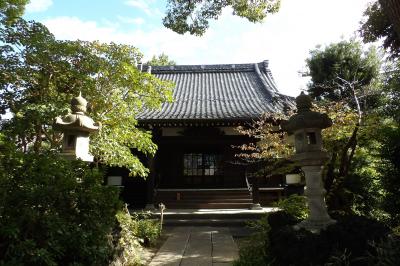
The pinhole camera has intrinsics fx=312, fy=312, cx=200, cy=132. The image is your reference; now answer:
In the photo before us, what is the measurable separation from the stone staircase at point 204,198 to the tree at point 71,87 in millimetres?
5427

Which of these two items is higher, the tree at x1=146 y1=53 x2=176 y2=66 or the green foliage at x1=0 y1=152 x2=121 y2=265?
the tree at x1=146 y1=53 x2=176 y2=66

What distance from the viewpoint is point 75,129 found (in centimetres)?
598

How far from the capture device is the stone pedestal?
4969 mm

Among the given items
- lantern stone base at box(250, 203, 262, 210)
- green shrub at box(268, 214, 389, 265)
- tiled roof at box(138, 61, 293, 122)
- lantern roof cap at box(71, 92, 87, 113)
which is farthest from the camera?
tiled roof at box(138, 61, 293, 122)

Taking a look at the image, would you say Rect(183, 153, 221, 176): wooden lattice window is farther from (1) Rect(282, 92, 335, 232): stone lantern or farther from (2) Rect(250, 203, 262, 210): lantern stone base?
(1) Rect(282, 92, 335, 232): stone lantern

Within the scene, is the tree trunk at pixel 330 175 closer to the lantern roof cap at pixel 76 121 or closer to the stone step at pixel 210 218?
the stone step at pixel 210 218

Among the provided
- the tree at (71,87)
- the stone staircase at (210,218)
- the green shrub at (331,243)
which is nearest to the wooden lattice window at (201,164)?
the stone staircase at (210,218)

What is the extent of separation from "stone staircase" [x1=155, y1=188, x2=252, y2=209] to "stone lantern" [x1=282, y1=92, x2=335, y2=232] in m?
7.78

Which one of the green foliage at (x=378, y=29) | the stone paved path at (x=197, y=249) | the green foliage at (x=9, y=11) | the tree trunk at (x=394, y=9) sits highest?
the green foliage at (x=378, y=29)

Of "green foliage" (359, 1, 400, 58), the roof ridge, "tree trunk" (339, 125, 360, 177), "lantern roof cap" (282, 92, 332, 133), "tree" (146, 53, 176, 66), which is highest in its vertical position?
"tree" (146, 53, 176, 66)

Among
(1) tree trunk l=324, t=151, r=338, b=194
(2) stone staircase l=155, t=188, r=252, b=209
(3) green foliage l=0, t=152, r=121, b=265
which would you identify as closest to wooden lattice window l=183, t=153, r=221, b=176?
(2) stone staircase l=155, t=188, r=252, b=209

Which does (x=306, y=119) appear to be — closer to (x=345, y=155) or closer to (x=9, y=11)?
(x=345, y=155)

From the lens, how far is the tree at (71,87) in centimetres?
698

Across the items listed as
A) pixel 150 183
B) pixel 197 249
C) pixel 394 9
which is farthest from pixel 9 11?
pixel 150 183
